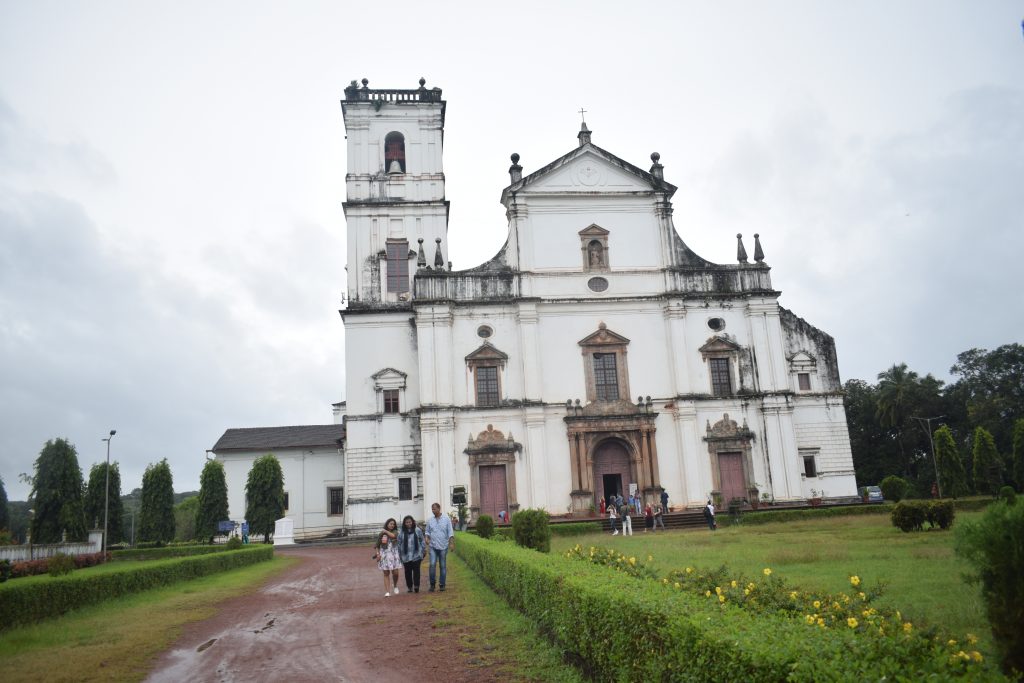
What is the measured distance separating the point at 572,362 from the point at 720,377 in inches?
262

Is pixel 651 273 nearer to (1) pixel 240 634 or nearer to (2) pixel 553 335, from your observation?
(2) pixel 553 335

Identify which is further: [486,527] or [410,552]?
[486,527]

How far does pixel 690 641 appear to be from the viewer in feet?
16.3

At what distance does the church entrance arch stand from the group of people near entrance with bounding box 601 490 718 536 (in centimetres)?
54

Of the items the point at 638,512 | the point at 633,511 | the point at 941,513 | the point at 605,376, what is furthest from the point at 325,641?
the point at 605,376

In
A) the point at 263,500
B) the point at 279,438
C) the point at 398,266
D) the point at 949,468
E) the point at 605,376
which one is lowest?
the point at 949,468

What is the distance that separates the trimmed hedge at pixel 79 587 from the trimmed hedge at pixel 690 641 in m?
8.04

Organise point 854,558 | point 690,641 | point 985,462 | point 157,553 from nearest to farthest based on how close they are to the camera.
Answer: point 690,641 < point 854,558 < point 157,553 < point 985,462

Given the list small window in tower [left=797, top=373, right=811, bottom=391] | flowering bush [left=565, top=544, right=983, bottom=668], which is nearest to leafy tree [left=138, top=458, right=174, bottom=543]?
small window in tower [left=797, top=373, right=811, bottom=391]

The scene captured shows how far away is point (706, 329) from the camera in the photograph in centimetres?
3362

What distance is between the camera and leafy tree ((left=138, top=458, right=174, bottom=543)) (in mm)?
38219

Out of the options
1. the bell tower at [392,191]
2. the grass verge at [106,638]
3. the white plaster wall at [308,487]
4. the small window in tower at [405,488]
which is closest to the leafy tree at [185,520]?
the white plaster wall at [308,487]

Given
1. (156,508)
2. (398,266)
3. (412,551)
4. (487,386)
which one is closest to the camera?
(412,551)

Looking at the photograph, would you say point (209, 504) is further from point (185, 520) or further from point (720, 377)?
point (720, 377)
